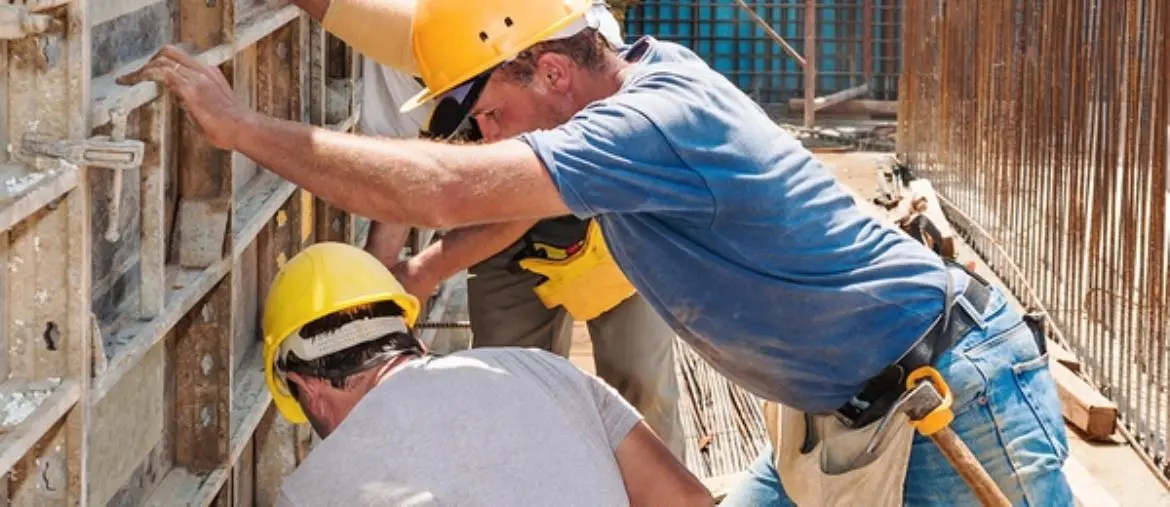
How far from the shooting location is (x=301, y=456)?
223 inches

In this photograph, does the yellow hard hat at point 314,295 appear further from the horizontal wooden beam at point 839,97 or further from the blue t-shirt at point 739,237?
the horizontal wooden beam at point 839,97

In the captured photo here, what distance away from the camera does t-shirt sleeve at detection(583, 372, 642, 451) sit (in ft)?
11.5

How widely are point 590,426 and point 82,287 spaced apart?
0.92 meters

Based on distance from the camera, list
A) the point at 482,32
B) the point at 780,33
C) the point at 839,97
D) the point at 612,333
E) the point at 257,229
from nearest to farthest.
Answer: the point at 482,32 < the point at 257,229 < the point at 612,333 < the point at 839,97 < the point at 780,33

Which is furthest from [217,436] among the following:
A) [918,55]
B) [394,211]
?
[918,55]

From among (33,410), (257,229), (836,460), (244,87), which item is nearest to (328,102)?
(244,87)

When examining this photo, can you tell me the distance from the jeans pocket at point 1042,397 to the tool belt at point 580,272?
6.35ft

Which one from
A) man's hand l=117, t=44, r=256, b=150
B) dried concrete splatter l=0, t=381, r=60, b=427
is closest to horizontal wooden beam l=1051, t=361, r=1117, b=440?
man's hand l=117, t=44, r=256, b=150

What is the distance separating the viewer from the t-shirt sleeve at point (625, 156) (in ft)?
11.0

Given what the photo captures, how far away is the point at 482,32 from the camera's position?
12.5 feet

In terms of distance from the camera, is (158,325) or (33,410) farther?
(158,325)

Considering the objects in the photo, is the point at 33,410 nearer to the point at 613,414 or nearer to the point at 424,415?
the point at 424,415

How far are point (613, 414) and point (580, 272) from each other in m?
2.47

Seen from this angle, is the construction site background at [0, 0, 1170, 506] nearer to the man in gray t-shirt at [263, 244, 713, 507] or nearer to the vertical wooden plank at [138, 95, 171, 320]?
the vertical wooden plank at [138, 95, 171, 320]
